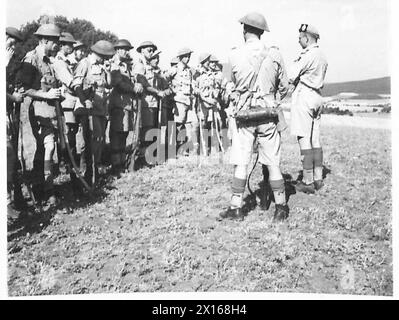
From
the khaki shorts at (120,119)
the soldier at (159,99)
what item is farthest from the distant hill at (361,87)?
the soldier at (159,99)

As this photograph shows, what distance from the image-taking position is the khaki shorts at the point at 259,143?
287 inches

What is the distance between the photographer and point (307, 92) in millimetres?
8641

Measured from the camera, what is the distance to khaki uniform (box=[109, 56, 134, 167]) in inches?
380

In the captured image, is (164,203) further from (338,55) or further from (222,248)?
(338,55)

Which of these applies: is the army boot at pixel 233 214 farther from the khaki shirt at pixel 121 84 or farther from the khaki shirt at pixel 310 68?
the khaki shirt at pixel 121 84

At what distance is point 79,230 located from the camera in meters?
7.06

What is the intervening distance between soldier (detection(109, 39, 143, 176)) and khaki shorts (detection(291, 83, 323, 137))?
9.65 ft

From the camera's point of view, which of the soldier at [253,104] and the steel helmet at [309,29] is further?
the steel helmet at [309,29]

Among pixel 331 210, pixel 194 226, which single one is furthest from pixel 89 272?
pixel 331 210

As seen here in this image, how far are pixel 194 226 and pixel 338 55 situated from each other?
346 centimetres

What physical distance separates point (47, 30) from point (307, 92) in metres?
4.27

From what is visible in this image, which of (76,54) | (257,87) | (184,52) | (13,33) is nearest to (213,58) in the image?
(184,52)

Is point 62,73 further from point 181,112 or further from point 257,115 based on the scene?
point 181,112

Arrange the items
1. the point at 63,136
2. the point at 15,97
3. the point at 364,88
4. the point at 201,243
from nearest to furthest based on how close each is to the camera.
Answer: the point at 201,243 < the point at 15,97 < the point at 63,136 < the point at 364,88
